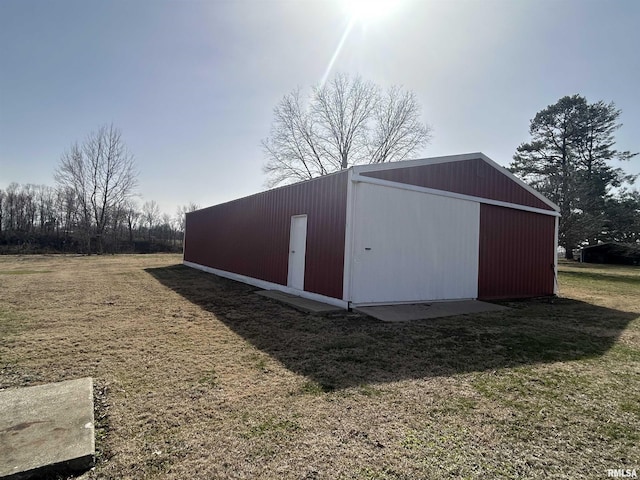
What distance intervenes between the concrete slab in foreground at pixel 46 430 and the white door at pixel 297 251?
5.67m

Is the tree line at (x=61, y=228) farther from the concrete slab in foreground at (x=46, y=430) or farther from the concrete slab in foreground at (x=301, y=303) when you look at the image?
the concrete slab in foreground at (x=46, y=430)

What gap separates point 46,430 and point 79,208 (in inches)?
1324

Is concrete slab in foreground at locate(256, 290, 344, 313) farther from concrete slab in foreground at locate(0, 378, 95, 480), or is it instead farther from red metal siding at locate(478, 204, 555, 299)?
red metal siding at locate(478, 204, 555, 299)

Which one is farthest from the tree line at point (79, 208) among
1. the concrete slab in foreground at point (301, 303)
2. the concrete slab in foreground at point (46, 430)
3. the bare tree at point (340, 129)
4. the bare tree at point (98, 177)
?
the concrete slab in foreground at point (46, 430)

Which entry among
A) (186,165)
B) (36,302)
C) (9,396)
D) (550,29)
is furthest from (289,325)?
(186,165)

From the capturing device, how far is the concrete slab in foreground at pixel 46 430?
175cm

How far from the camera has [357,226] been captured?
657 cm

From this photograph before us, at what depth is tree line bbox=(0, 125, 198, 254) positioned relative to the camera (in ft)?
93.8

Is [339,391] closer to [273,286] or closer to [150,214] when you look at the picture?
[273,286]

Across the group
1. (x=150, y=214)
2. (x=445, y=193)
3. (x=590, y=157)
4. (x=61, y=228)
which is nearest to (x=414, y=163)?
(x=445, y=193)

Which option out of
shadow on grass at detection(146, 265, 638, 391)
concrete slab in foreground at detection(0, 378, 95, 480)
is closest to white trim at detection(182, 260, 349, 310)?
shadow on grass at detection(146, 265, 638, 391)

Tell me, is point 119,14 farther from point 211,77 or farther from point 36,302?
point 36,302

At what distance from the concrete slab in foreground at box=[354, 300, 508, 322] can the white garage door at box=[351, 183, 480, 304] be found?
0.25m

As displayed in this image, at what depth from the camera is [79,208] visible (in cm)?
2892
